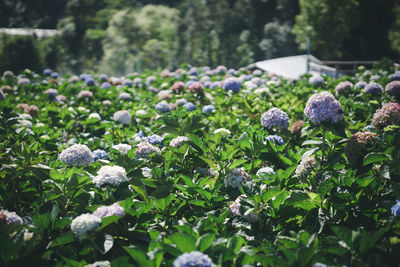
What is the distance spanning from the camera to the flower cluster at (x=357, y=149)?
1.60 m

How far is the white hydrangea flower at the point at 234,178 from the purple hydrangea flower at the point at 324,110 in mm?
483

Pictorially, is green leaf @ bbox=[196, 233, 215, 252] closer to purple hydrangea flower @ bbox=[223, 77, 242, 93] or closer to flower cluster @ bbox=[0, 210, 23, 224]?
flower cluster @ bbox=[0, 210, 23, 224]

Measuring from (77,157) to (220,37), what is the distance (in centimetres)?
3446

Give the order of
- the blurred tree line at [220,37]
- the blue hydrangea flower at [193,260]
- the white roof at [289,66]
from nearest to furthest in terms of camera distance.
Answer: the blue hydrangea flower at [193,260], the white roof at [289,66], the blurred tree line at [220,37]

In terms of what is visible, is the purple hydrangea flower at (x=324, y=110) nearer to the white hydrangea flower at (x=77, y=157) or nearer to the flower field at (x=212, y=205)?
the flower field at (x=212, y=205)

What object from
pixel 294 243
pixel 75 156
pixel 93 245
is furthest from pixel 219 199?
pixel 75 156

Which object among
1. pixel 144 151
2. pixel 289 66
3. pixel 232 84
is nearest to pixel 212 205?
pixel 144 151

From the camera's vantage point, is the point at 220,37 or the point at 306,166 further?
the point at 220,37

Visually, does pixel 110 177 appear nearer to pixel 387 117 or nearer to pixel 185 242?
pixel 185 242

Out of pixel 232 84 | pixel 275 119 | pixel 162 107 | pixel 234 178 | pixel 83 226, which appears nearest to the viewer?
pixel 83 226

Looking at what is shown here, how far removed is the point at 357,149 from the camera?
1599 millimetres

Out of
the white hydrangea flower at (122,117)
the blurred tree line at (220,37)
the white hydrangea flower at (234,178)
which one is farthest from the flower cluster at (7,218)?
the blurred tree line at (220,37)

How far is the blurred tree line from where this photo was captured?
2852 cm

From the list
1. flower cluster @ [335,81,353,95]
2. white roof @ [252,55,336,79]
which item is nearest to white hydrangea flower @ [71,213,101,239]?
flower cluster @ [335,81,353,95]
